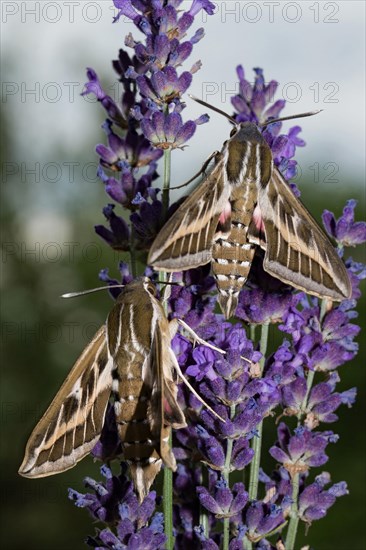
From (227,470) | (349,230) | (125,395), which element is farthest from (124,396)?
(349,230)

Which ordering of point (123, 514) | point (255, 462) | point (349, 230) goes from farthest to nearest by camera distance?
point (349, 230) → point (255, 462) → point (123, 514)

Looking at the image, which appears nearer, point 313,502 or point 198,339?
point 198,339

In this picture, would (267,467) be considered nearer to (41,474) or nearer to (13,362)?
(13,362)

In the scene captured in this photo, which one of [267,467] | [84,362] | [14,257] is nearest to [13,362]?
[14,257]

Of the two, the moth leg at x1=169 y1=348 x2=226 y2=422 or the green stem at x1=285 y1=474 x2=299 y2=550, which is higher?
the moth leg at x1=169 y1=348 x2=226 y2=422

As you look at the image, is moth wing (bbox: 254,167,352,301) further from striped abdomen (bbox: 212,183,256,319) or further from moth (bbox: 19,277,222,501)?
moth (bbox: 19,277,222,501)

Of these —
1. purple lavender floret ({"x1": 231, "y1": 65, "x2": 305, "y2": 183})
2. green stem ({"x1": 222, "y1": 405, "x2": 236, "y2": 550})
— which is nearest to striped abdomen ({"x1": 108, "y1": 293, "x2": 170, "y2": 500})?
green stem ({"x1": 222, "y1": 405, "x2": 236, "y2": 550})

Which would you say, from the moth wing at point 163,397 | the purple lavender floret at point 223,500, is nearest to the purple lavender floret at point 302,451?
the purple lavender floret at point 223,500

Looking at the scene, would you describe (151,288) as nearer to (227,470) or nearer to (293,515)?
(227,470)
